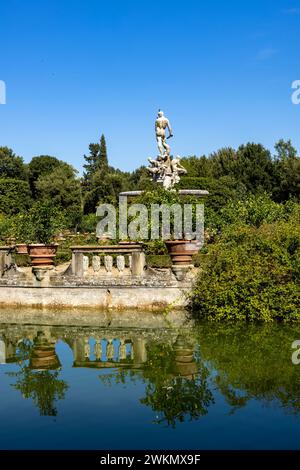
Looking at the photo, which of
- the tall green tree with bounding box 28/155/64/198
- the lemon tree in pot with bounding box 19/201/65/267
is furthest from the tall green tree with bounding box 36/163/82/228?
the lemon tree in pot with bounding box 19/201/65/267

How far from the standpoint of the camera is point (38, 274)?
12.2 m

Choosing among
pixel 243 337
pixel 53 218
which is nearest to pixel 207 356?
pixel 243 337

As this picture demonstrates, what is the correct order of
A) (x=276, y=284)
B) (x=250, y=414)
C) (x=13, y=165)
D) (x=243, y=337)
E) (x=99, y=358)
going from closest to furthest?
(x=250, y=414) < (x=99, y=358) < (x=243, y=337) < (x=276, y=284) < (x=13, y=165)

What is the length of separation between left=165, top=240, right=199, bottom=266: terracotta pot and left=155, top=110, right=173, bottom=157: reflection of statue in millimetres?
13811

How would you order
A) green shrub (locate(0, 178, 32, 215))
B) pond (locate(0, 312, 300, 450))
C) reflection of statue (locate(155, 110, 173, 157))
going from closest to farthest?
1. pond (locate(0, 312, 300, 450))
2. reflection of statue (locate(155, 110, 173, 157))
3. green shrub (locate(0, 178, 32, 215))

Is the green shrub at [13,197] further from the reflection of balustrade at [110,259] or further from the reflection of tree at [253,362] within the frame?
the reflection of tree at [253,362]

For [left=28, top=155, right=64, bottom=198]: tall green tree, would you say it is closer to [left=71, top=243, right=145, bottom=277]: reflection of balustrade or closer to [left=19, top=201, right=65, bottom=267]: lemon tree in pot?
[left=19, top=201, right=65, bottom=267]: lemon tree in pot

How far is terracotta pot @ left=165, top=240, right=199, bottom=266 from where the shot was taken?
11.5m

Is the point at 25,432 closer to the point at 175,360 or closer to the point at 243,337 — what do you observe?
the point at 175,360

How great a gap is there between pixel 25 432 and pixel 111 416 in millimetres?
911

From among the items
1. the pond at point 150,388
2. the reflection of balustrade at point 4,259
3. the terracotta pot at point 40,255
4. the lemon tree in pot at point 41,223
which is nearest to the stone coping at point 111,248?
the terracotta pot at point 40,255

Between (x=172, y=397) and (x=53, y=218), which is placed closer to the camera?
(x=172, y=397)

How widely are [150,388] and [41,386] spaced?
4.52 feet

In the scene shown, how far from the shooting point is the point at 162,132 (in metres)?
24.7
